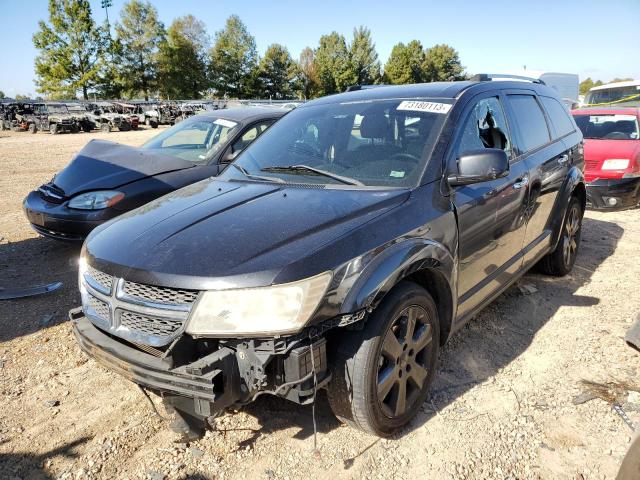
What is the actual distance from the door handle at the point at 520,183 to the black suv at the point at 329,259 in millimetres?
21

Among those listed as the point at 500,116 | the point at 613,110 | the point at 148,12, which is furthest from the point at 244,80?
the point at 500,116

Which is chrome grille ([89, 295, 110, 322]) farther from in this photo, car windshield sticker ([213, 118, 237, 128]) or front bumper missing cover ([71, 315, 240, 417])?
car windshield sticker ([213, 118, 237, 128])

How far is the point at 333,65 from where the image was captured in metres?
71.3

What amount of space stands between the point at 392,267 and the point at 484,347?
167cm

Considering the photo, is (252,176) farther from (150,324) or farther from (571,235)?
(571,235)

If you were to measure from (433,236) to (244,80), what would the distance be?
66921mm

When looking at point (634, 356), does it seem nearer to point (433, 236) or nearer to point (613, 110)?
point (433, 236)

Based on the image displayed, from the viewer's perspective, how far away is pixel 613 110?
8297 millimetres

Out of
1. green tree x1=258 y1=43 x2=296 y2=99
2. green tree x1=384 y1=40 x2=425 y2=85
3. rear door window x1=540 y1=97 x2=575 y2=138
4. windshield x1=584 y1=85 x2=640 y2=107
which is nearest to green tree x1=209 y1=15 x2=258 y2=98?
green tree x1=258 y1=43 x2=296 y2=99

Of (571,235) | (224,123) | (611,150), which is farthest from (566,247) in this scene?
(224,123)

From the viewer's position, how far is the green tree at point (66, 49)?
47.1 meters

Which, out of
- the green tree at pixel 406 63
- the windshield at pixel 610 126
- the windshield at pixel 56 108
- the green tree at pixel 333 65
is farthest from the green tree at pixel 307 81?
Result: the windshield at pixel 610 126

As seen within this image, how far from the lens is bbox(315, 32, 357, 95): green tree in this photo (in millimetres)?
70188

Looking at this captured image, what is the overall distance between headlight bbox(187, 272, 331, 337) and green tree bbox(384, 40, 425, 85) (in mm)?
75458
